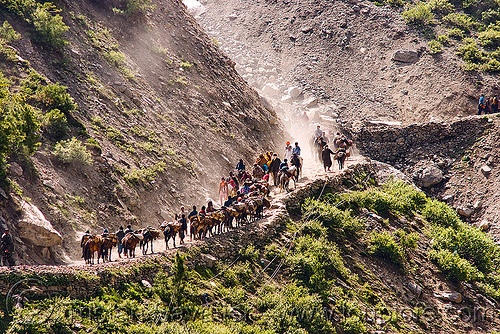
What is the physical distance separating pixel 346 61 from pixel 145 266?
37.6m

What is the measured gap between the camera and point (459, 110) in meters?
37.7

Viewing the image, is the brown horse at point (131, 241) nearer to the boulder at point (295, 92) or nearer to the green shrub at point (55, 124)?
the green shrub at point (55, 124)

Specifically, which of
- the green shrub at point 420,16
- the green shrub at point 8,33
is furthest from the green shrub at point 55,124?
the green shrub at point 420,16

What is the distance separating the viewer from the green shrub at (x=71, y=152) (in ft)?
59.3

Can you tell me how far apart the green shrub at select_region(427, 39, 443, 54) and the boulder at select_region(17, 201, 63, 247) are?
3865 cm

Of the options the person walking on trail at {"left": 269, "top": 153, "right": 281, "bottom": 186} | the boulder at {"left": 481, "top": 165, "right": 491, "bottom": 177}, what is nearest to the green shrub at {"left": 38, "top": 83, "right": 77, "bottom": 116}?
the person walking on trail at {"left": 269, "top": 153, "right": 281, "bottom": 186}

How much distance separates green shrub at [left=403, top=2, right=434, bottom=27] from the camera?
46.9 m

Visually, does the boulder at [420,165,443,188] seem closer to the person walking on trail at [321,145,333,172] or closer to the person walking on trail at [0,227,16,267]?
the person walking on trail at [321,145,333,172]

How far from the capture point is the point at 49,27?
889 inches

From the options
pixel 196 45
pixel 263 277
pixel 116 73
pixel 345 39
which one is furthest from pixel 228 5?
pixel 263 277

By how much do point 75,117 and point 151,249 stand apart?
805cm

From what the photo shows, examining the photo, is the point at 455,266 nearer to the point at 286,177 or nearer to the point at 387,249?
the point at 387,249

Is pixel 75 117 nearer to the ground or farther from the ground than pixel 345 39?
nearer to the ground

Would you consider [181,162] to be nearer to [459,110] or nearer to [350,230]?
[350,230]
